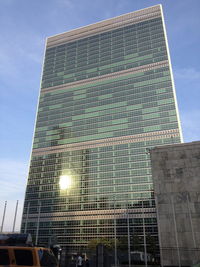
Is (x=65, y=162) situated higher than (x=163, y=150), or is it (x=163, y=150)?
(x=65, y=162)

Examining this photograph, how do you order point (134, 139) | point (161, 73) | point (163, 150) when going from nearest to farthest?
point (163, 150) < point (134, 139) < point (161, 73)

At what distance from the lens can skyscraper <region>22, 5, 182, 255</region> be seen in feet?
320

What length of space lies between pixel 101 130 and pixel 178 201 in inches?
3386

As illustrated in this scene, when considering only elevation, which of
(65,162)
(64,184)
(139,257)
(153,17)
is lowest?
(139,257)

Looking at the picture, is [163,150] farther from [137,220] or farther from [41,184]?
[41,184]

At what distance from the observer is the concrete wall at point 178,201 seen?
1043 inches

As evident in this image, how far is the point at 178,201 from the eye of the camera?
29047 mm

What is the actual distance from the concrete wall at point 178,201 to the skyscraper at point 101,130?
5687cm

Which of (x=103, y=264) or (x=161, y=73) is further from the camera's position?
(x=161, y=73)

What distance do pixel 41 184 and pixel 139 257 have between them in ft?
284

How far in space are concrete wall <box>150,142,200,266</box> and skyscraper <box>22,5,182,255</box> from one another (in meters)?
56.9

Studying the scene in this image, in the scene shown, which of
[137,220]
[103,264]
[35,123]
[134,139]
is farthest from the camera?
[35,123]

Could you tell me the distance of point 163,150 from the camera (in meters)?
32.5

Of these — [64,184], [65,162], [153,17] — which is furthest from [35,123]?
[153,17]
